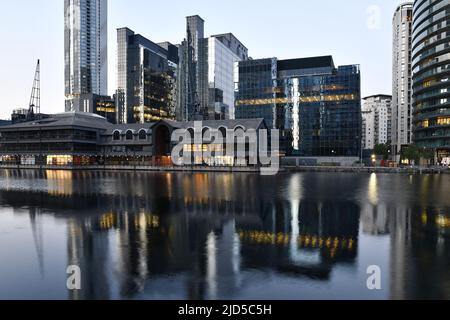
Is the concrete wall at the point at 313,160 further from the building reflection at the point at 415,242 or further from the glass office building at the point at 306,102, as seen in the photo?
the building reflection at the point at 415,242

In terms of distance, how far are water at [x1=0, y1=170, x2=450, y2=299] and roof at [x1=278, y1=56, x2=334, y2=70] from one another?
132 metres

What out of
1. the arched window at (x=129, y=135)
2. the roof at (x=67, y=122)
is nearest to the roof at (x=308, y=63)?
the arched window at (x=129, y=135)

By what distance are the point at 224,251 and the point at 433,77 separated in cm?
14022

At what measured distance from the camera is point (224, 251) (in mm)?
15602

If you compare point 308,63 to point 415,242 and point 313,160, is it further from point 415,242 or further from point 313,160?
point 415,242

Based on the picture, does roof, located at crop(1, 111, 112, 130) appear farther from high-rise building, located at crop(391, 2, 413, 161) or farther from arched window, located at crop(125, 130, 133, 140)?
high-rise building, located at crop(391, 2, 413, 161)

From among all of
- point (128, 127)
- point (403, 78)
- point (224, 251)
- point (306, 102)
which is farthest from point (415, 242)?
point (403, 78)

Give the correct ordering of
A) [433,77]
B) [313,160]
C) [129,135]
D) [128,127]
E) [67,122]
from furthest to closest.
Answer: [313,160] → [433,77] → [128,127] → [129,135] → [67,122]

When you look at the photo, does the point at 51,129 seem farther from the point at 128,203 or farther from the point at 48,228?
the point at 48,228

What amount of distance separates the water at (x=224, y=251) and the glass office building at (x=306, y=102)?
114m

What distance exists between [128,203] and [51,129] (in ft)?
301

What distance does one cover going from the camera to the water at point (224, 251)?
11195mm

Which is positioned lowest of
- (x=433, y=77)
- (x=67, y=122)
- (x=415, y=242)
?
(x=415, y=242)

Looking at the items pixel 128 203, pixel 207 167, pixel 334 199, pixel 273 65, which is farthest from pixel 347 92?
pixel 128 203
